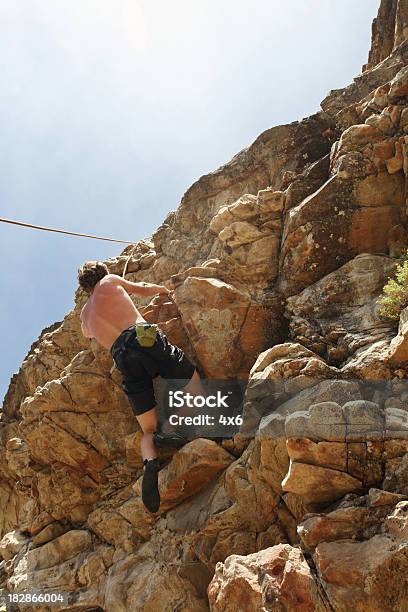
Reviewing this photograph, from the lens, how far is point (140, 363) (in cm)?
796

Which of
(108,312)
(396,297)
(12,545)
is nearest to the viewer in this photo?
(396,297)

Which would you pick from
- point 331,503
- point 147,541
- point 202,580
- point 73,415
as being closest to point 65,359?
point 73,415

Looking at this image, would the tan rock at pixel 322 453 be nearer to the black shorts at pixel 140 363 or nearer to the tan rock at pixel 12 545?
the black shorts at pixel 140 363

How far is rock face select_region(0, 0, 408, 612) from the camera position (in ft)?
16.1

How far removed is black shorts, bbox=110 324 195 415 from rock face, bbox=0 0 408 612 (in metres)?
0.93

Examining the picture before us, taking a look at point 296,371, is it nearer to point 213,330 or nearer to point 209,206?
point 213,330

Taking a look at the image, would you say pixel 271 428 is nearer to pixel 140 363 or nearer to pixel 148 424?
pixel 148 424

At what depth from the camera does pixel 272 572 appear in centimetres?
483

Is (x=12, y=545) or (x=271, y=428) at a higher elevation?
(x=271, y=428)

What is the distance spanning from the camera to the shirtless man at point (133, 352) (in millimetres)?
7859

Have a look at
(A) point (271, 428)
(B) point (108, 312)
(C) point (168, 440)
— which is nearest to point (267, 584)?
(A) point (271, 428)

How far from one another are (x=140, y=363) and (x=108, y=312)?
1200mm

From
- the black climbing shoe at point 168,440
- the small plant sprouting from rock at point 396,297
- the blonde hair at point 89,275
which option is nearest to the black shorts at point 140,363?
the black climbing shoe at point 168,440

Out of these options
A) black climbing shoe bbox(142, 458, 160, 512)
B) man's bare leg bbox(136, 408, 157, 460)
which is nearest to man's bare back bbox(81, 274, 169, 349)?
man's bare leg bbox(136, 408, 157, 460)
